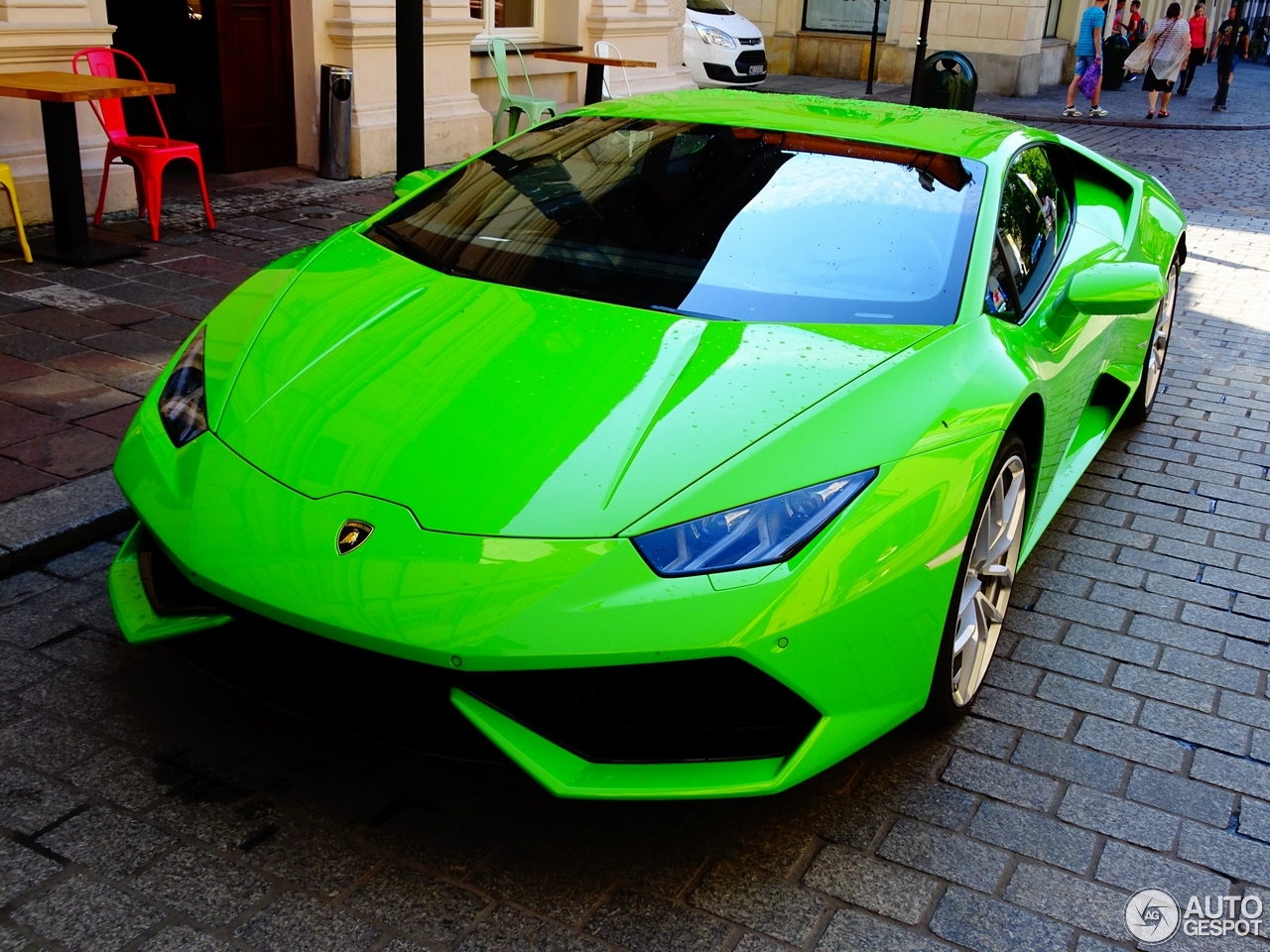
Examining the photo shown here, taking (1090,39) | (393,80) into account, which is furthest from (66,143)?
(1090,39)

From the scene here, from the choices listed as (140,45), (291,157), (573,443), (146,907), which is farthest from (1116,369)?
(140,45)

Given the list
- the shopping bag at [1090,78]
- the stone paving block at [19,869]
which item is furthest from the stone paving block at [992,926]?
the shopping bag at [1090,78]

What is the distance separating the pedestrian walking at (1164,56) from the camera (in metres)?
18.9

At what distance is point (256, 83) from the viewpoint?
940 cm

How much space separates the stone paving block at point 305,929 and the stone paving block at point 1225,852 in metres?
1.71

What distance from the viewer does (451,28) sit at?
10383 mm

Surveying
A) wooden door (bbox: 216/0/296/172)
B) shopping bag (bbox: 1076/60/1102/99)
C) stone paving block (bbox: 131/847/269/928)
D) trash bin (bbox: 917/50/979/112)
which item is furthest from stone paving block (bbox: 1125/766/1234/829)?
shopping bag (bbox: 1076/60/1102/99)

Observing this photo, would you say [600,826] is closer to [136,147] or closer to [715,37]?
[136,147]

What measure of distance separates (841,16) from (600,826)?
22470 millimetres

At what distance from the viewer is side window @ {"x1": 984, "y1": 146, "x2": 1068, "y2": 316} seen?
330 centimetres

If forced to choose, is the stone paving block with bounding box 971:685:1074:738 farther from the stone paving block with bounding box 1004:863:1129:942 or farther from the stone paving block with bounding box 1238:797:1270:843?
the stone paving block with bounding box 1004:863:1129:942

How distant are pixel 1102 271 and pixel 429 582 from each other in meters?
2.18

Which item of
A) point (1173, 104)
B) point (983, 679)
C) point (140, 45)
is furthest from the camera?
point (1173, 104)

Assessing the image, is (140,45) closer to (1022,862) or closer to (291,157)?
(291,157)
